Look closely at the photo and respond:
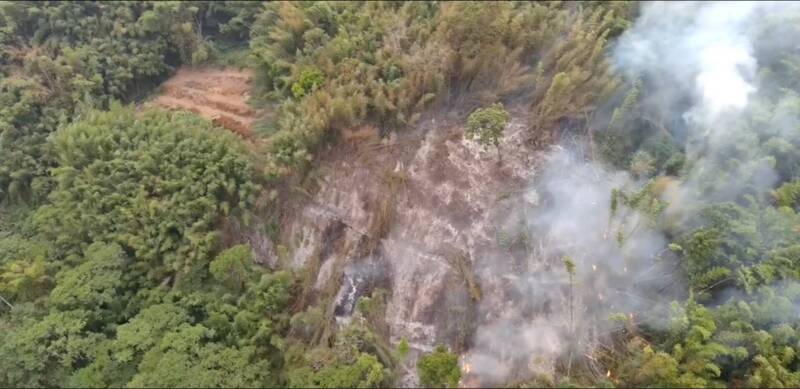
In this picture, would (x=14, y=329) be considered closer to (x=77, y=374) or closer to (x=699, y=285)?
(x=77, y=374)

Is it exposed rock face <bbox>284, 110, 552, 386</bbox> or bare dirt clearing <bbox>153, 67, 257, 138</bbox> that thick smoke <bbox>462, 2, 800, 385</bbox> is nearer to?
exposed rock face <bbox>284, 110, 552, 386</bbox>

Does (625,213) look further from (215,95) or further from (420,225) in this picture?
(215,95)

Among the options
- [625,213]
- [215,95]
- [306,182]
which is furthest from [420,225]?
[215,95]

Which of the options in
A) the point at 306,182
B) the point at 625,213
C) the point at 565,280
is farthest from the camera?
the point at 306,182

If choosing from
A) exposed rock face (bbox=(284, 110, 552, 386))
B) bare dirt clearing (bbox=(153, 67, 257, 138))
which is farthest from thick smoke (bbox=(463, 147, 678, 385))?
bare dirt clearing (bbox=(153, 67, 257, 138))

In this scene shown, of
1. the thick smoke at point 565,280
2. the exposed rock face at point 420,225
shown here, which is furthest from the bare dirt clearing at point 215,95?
the thick smoke at point 565,280

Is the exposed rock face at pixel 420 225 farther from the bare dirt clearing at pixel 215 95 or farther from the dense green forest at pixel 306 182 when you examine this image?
the bare dirt clearing at pixel 215 95
